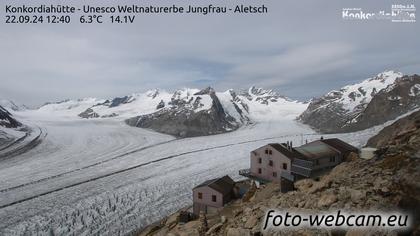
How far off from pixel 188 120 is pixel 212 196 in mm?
99039

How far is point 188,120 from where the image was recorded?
4983 inches

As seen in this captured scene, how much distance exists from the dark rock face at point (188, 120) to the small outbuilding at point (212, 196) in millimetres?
83109

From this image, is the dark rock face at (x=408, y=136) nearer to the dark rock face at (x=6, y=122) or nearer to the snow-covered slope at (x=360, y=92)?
the dark rock face at (x=6, y=122)

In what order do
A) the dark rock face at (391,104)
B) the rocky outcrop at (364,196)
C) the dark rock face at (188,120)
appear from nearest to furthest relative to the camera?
the rocky outcrop at (364,196) → the dark rock face at (391,104) → the dark rock face at (188,120)

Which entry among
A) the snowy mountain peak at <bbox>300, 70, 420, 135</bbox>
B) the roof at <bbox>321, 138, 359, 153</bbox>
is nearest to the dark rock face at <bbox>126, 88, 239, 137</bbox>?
the snowy mountain peak at <bbox>300, 70, 420, 135</bbox>

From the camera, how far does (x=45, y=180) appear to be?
4647 centimetres

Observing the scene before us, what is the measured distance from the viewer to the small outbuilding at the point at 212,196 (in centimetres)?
2777

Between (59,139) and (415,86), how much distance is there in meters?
107

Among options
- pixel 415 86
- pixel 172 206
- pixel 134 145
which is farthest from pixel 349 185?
pixel 415 86

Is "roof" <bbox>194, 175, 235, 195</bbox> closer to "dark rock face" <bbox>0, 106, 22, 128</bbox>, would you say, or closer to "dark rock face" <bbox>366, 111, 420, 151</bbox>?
"dark rock face" <bbox>366, 111, 420, 151</bbox>

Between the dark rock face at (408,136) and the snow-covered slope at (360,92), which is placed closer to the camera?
the dark rock face at (408,136)

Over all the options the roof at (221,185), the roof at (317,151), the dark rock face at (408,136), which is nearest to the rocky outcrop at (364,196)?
the dark rock face at (408,136)

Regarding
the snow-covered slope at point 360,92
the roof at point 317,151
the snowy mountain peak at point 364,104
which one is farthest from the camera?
the snow-covered slope at point 360,92

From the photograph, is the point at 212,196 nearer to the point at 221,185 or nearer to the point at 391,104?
the point at 221,185
